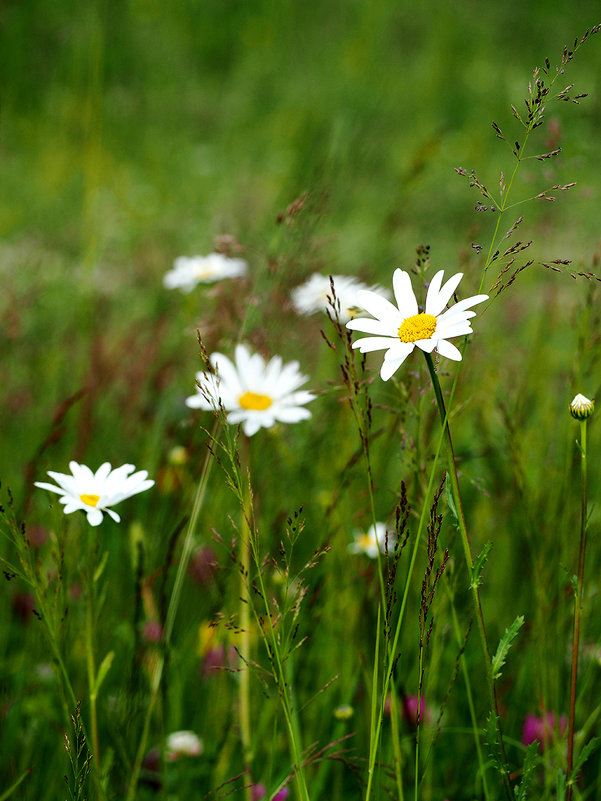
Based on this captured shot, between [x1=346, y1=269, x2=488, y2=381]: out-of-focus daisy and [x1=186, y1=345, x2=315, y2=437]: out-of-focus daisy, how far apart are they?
24cm

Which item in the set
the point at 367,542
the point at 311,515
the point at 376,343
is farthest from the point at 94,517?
the point at 311,515

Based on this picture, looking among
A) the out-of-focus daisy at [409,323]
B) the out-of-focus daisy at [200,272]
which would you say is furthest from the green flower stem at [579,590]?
the out-of-focus daisy at [200,272]

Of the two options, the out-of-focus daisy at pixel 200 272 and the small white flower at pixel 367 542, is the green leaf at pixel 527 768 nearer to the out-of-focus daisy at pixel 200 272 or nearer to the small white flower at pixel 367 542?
the small white flower at pixel 367 542

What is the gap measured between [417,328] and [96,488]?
0.31 m

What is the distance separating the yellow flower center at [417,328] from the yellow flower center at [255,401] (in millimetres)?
352

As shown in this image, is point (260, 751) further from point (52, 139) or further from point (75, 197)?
point (52, 139)

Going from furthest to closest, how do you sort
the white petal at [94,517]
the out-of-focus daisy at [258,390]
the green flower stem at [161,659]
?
the out-of-focus daisy at [258,390]
the green flower stem at [161,659]
the white petal at [94,517]

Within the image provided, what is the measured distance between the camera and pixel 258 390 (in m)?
0.96

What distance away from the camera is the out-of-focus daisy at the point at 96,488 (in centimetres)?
63

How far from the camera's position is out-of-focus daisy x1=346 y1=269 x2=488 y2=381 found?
21.5 inches

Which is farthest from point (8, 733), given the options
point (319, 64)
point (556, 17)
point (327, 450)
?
point (556, 17)

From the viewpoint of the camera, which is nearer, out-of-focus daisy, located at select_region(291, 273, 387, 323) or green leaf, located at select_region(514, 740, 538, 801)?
green leaf, located at select_region(514, 740, 538, 801)

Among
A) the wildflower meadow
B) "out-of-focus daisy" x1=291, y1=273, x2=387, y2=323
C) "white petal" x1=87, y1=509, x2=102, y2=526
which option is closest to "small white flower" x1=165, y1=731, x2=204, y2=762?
the wildflower meadow

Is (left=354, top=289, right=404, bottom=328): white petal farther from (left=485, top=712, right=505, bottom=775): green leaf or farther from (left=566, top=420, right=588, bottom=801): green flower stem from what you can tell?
(left=485, top=712, right=505, bottom=775): green leaf
